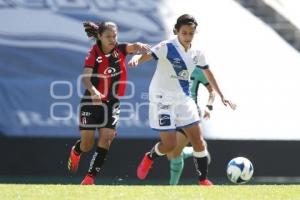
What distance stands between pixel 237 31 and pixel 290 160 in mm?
2001

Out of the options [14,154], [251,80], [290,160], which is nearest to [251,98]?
[251,80]

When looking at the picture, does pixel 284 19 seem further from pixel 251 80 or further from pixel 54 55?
pixel 54 55

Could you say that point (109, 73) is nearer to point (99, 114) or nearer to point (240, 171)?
point (99, 114)

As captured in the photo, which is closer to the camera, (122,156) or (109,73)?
(109,73)

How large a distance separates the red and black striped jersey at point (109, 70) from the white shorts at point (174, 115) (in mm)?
515

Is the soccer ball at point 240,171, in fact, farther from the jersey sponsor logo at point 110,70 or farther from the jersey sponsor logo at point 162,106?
the jersey sponsor logo at point 110,70

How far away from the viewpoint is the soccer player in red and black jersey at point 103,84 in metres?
9.35

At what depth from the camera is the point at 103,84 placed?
377 inches

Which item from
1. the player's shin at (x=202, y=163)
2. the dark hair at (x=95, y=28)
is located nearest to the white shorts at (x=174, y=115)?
the player's shin at (x=202, y=163)

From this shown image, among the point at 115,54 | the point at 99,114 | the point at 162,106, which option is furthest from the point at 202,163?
the point at 115,54

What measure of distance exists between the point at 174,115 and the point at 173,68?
49 cm
